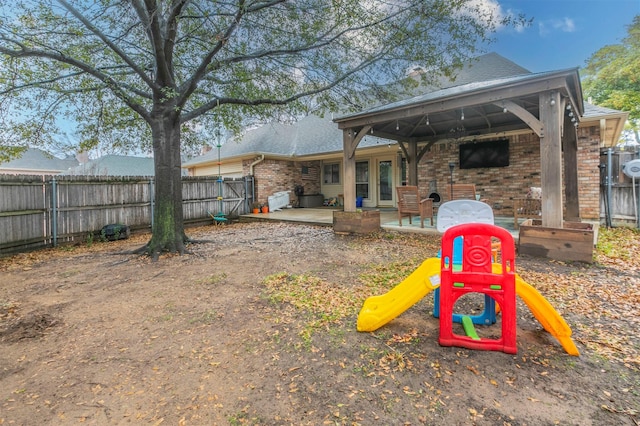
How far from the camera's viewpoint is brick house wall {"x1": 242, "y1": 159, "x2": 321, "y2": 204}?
12.5 metres

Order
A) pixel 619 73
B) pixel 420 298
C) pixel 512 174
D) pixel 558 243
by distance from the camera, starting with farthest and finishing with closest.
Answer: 1. pixel 619 73
2. pixel 512 174
3. pixel 558 243
4. pixel 420 298

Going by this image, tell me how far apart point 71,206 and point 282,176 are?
763 centimetres

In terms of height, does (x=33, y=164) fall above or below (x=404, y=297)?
above


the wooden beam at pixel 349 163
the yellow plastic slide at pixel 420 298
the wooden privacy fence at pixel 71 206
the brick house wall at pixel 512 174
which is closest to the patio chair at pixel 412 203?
the wooden beam at pixel 349 163

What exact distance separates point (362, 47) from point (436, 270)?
5.50 m

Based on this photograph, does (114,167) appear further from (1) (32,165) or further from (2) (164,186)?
(2) (164,186)

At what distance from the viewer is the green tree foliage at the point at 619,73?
1355 cm

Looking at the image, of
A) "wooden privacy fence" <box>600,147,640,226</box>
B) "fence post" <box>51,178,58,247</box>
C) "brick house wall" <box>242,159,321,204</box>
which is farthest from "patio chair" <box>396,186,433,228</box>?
"fence post" <box>51,178,58,247</box>

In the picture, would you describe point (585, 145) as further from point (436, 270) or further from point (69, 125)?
point (69, 125)

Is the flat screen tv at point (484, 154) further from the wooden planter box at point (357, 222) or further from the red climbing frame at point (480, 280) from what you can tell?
the red climbing frame at point (480, 280)

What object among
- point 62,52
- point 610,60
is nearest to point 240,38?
point 62,52

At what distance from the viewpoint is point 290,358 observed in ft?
7.34

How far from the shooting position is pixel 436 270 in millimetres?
2355

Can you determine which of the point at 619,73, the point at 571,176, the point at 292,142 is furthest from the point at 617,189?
the point at 292,142
